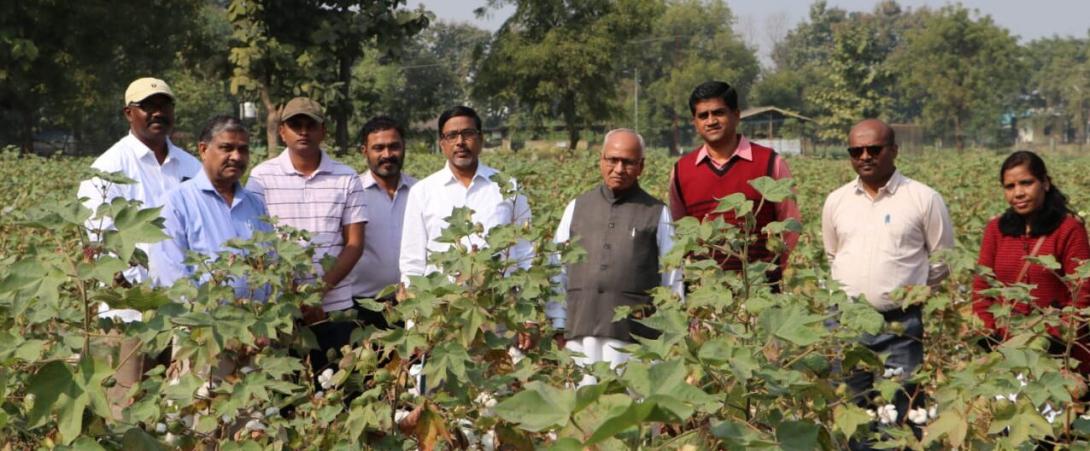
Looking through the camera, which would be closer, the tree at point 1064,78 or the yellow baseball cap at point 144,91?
the yellow baseball cap at point 144,91

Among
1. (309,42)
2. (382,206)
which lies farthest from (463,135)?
(309,42)

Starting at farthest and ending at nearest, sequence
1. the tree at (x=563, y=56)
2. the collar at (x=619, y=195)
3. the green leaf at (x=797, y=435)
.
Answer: the tree at (x=563, y=56)
the collar at (x=619, y=195)
the green leaf at (x=797, y=435)

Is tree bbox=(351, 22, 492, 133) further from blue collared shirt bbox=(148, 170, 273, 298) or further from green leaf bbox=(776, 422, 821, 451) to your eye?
green leaf bbox=(776, 422, 821, 451)

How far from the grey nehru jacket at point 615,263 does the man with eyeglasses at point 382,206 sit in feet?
2.89

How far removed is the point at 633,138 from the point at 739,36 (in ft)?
395

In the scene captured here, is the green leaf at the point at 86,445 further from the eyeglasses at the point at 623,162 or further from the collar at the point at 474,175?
the collar at the point at 474,175

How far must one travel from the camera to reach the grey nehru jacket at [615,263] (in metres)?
4.46

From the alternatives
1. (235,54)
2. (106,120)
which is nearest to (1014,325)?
(235,54)

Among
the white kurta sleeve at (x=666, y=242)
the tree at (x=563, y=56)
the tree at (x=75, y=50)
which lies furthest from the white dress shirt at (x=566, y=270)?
the tree at (x=563, y=56)

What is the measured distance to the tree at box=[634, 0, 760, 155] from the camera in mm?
93312

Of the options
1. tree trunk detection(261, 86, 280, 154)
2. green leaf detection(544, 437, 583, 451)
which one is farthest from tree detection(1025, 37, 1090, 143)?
green leaf detection(544, 437, 583, 451)

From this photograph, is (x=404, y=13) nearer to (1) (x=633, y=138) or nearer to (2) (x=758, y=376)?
(1) (x=633, y=138)

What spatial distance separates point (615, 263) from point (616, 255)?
0.03 m

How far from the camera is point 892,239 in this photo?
4.60 metres
